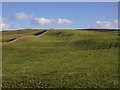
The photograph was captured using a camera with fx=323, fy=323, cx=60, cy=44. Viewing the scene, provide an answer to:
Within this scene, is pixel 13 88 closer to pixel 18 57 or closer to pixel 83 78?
pixel 83 78

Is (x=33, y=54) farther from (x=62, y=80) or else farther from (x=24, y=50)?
(x=62, y=80)

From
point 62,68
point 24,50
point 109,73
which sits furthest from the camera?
point 24,50

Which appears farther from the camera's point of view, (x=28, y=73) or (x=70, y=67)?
(x=70, y=67)

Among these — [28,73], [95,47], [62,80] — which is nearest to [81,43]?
[95,47]

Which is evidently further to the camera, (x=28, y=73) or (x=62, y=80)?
(x=28, y=73)

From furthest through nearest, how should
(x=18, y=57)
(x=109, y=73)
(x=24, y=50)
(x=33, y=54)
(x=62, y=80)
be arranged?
(x=24, y=50) < (x=33, y=54) < (x=18, y=57) < (x=109, y=73) < (x=62, y=80)

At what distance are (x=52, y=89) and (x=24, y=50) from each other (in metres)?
34.9

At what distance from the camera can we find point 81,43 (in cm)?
7150

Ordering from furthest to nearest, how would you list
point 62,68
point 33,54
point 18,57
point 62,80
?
1. point 33,54
2. point 18,57
3. point 62,68
4. point 62,80

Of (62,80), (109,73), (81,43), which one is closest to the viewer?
(62,80)

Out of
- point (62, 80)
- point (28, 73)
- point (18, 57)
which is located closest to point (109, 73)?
point (62, 80)

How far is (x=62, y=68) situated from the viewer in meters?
39.7

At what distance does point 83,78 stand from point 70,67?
28.5ft

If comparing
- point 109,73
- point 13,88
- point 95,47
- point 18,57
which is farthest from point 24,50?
point 13,88
